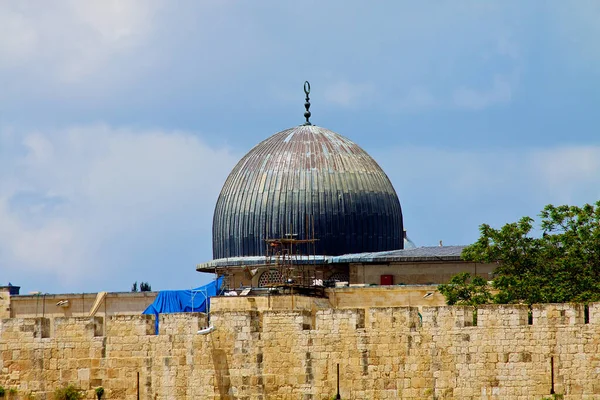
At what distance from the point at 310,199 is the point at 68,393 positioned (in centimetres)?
1483

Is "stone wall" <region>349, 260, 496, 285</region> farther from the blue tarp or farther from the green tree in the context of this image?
the blue tarp

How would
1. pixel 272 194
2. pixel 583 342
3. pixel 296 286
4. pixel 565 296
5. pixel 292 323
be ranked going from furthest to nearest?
pixel 272 194, pixel 296 286, pixel 565 296, pixel 292 323, pixel 583 342

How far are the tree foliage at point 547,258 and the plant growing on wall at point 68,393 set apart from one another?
38.4 feet

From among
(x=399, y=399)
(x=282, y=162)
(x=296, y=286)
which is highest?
(x=282, y=162)

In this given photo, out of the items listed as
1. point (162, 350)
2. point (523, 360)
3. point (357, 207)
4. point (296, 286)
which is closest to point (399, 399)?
point (523, 360)

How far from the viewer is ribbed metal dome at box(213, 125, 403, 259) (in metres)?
61.0

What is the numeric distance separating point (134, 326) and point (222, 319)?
2674mm

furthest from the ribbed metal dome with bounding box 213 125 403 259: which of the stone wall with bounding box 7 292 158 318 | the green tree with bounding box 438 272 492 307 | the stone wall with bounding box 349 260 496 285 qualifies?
the green tree with bounding box 438 272 492 307

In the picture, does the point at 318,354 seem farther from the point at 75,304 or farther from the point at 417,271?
the point at 75,304

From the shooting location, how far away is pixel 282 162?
6194 cm

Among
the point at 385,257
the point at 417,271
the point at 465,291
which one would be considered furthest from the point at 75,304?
the point at 465,291

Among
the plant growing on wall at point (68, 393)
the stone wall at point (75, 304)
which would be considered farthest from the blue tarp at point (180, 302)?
the plant growing on wall at point (68, 393)

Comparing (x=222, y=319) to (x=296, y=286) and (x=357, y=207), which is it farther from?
(x=357, y=207)

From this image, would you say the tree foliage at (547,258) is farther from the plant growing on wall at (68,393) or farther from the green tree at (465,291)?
the plant growing on wall at (68,393)
